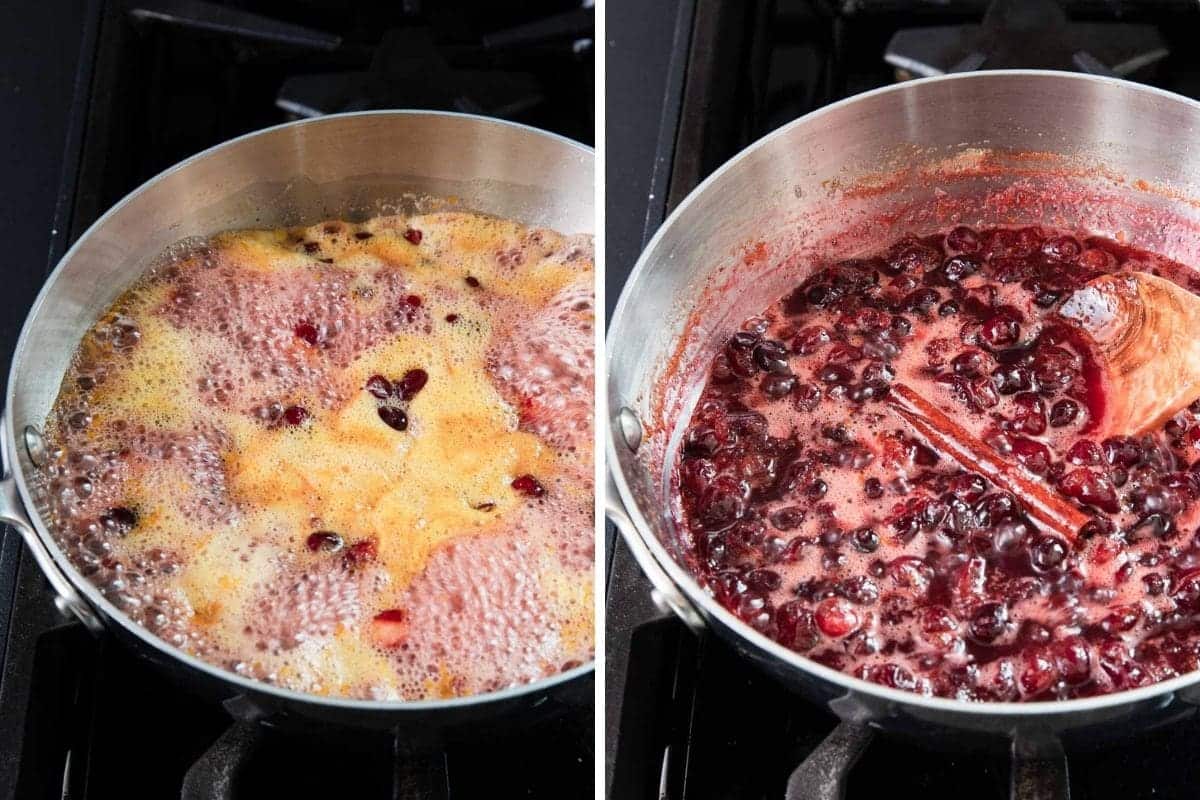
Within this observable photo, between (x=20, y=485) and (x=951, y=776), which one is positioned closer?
(x=20, y=485)

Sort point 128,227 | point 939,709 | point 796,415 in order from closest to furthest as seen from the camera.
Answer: point 939,709
point 128,227
point 796,415

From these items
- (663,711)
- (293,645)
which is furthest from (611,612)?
(293,645)

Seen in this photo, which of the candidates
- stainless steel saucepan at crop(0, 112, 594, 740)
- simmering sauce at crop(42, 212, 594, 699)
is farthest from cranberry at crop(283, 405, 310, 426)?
stainless steel saucepan at crop(0, 112, 594, 740)

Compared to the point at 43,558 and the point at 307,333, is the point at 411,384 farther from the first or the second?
the point at 43,558

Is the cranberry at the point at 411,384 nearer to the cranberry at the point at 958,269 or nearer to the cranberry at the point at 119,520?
the cranberry at the point at 119,520

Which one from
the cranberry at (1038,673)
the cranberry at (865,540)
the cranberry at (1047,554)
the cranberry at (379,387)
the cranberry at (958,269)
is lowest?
the cranberry at (1038,673)

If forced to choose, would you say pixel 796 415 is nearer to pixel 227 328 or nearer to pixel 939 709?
pixel 939 709

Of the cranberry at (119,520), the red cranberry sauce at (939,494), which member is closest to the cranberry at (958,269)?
the red cranberry sauce at (939,494)
